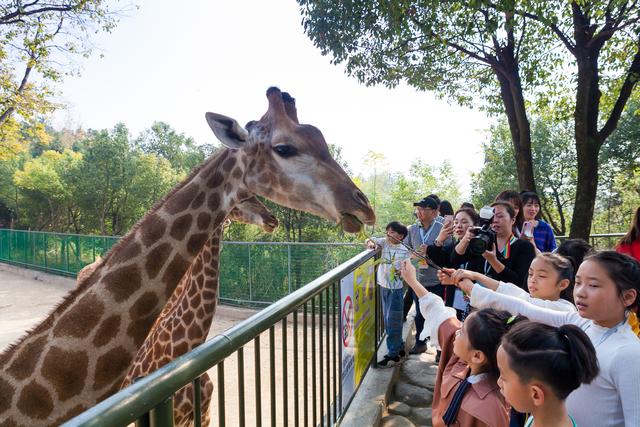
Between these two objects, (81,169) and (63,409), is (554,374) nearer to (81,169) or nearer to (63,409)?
(63,409)

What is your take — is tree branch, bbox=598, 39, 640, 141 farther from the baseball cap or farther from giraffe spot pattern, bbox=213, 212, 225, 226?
giraffe spot pattern, bbox=213, 212, 225, 226

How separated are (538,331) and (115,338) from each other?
1.92 metres

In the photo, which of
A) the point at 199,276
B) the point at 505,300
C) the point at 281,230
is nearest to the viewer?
the point at 505,300

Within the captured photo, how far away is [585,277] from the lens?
1955mm

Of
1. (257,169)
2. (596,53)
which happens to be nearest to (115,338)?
(257,169)

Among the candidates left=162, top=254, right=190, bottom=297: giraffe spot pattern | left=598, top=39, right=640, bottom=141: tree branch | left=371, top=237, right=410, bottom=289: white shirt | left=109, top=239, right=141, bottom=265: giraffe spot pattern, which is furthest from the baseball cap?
left=598, top=39, right=640, bottom=141: tree branch

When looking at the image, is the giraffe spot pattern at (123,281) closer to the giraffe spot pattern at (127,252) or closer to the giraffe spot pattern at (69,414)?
the giraffe spot pattern at (127,252)

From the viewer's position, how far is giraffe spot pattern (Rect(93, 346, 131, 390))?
2072 millimetres

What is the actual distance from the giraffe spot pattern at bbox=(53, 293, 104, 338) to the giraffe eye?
129cm

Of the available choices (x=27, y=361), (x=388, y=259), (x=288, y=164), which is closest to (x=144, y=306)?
(x=27, y=361)

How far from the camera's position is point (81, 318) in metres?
2.09

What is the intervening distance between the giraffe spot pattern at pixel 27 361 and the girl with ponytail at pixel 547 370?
6.80ft

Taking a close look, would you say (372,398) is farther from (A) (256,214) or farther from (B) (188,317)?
(A) (256,214)

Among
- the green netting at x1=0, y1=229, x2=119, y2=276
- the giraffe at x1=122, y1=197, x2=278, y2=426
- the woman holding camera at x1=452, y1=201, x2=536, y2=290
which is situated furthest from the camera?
the green netting at x1=0, y1=229, x2=119, y2=276
